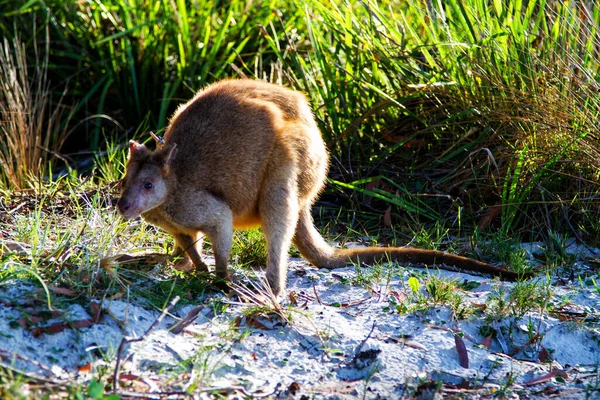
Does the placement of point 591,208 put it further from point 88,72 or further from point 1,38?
point 1,38

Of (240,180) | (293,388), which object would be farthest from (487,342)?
(240,180)

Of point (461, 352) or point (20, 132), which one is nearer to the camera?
point (461, 352)

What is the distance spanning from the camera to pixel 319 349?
387cm

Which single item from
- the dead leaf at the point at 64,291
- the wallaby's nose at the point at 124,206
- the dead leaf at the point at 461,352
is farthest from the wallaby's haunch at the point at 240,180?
the dead leaf at the point at 461,352

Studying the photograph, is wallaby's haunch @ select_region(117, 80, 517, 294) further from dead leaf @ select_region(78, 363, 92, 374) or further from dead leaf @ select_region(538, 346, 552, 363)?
dead leaf @ select_region(78, 363, 92, 374)

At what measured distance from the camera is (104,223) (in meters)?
4.43

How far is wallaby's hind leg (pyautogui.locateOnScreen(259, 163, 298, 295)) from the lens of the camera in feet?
14.6

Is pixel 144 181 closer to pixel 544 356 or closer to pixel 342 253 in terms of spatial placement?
pixel 342 253

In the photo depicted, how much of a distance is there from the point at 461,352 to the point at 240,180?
157cm

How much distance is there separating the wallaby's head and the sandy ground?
1.88ft

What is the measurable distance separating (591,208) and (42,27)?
493 cm

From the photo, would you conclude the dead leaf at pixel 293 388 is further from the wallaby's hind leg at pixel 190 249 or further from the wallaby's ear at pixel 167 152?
the wallaby's ear at pixel 167 152

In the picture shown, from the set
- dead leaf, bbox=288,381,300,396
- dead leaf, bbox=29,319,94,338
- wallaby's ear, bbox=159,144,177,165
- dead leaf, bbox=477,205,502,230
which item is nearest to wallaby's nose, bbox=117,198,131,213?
wallaby's ear, bbox=159,144,177,165

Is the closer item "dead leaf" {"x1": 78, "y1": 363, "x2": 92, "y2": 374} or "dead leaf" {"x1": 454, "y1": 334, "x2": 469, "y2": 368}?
"dead leaf" {"x1": 78, "y1": 363, "x2": 92, "y2": 374}
